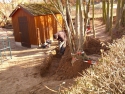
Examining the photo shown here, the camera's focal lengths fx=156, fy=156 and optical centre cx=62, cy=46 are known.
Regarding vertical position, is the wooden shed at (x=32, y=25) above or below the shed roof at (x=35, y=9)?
below

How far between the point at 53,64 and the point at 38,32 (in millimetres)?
5356

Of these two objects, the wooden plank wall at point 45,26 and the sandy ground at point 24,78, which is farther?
the wooden plank wall at point 45,26

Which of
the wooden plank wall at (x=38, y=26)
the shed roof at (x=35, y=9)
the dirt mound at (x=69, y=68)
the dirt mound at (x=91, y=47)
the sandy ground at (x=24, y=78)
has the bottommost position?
the sandy ground at (x=24, y=78)

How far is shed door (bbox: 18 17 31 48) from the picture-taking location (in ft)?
48.0

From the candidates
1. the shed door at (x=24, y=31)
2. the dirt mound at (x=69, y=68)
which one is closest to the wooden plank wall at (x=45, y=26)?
the shed door at (x=24, y=31)

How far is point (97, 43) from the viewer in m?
8.62

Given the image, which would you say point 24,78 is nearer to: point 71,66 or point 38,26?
point 71,66

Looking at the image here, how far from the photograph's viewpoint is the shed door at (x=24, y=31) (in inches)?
576

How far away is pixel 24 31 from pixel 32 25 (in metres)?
1.47

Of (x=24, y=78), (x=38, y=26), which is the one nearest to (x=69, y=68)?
(x=24, y=78)

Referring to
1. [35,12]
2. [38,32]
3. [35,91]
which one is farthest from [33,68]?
[35,12]

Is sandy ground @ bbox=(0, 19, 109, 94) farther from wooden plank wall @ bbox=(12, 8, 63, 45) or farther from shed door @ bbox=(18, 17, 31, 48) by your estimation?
shed door @ bbox=(18, 17, 31, 48)

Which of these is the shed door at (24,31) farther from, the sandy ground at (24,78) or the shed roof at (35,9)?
the sandy ground at (24,78)

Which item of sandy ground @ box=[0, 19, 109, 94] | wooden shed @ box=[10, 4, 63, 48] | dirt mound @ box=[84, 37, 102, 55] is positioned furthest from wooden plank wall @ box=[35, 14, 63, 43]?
dirt mound @ box=[84, 37, 102, 55]
